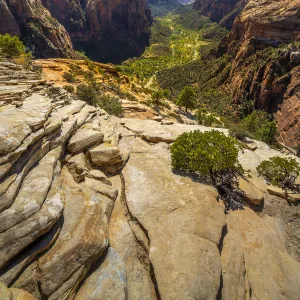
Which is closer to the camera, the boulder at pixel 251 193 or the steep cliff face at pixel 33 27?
the boulder at pixel 251 193

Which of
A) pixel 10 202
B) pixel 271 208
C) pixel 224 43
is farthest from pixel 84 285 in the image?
pixel 224 43

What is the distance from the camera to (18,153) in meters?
5.98

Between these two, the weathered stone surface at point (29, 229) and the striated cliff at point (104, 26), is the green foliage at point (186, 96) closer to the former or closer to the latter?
the weathered stone surface at point (29, 229)

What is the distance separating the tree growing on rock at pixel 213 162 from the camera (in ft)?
33.6

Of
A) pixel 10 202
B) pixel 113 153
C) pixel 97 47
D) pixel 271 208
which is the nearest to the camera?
pixel 10 202

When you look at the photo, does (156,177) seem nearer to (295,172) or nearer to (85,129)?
(85,129)

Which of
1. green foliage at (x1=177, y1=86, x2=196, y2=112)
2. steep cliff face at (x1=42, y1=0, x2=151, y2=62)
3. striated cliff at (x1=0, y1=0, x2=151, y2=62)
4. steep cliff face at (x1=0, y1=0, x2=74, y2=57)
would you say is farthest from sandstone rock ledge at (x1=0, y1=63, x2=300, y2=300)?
steep cliff face at (x1=42, y1=0, x2=151, y2=62)

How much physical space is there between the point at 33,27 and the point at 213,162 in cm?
10600

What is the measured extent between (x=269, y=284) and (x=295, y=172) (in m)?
7.65

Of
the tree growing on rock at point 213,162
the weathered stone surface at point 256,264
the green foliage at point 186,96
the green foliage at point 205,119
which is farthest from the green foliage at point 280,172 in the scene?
the green foliage at point 186,96

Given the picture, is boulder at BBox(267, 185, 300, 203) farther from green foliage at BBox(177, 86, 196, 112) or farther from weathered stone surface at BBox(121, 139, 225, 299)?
green foliage at BBox(177, 86, 196, 112)

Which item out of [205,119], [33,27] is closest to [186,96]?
[205,119]

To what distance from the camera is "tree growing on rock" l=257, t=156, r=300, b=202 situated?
11398 millimetres

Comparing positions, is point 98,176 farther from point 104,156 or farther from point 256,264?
point 256,264
